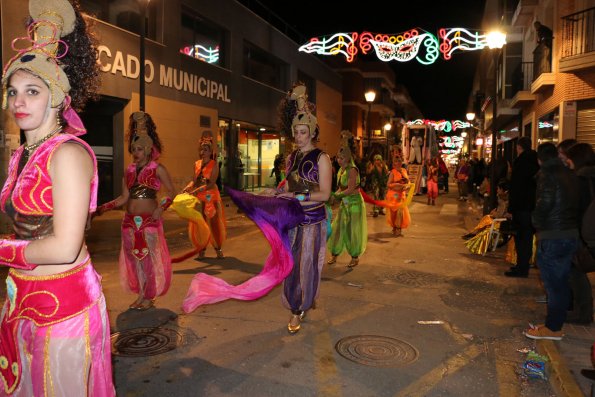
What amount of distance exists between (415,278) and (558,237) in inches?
116

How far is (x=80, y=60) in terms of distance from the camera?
7.64 ft

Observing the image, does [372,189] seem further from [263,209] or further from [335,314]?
[263,209]

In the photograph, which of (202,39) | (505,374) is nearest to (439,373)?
(505,374)

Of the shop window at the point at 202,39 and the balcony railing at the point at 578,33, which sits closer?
the balcony railing at the point at 578,33

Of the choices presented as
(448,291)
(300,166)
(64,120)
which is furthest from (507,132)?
(64,120)

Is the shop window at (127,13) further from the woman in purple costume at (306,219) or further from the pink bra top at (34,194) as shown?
the pink bra top at (34,194)

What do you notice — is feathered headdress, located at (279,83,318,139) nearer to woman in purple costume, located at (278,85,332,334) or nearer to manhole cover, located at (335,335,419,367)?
woman in purple costume, located at (278,85,332,334)

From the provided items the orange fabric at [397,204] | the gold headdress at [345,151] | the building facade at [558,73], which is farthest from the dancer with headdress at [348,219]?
the building facade at [558,73]

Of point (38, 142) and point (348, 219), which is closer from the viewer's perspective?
point (38, 142)

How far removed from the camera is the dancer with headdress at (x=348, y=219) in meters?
8.46

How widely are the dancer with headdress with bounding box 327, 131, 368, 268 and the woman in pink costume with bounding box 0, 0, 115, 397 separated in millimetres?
6388

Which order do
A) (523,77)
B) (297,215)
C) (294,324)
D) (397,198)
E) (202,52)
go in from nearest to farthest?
(297,215) → (294,324) → (397,198) → (202,52) → (523,77)

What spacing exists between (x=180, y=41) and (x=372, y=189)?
849 cm

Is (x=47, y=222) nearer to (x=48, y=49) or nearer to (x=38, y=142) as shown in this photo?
(x=38, y=142)
